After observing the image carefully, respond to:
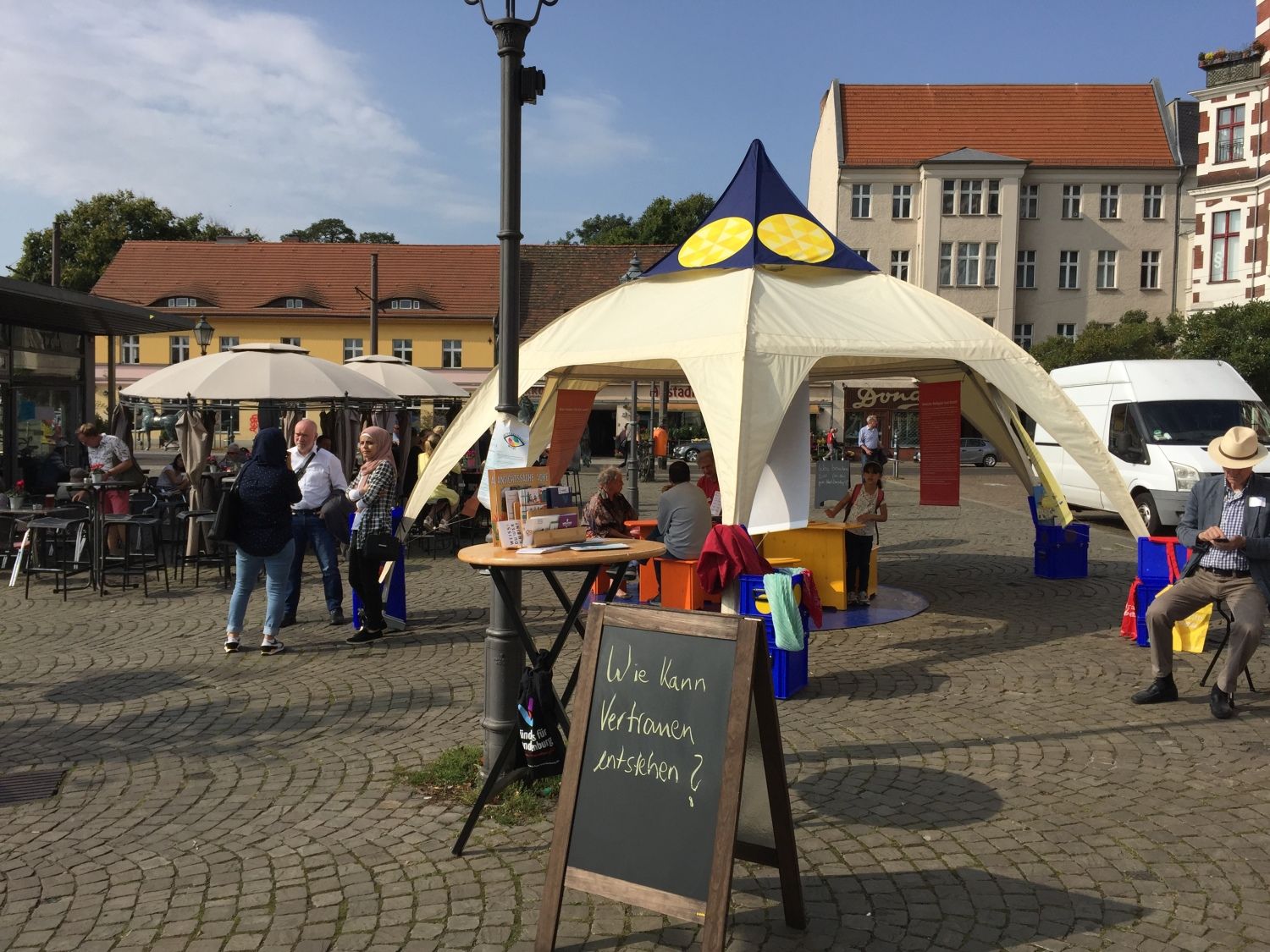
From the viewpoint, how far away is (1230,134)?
37.0 metres

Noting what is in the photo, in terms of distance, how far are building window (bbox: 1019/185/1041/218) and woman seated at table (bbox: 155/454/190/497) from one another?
43318 millimetres

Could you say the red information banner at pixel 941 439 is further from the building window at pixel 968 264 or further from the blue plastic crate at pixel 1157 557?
the building window at pixel 968 264

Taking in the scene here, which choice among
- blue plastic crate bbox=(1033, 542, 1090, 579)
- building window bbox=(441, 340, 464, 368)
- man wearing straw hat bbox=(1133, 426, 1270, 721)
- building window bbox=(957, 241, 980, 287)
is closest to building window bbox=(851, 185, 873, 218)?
building window bbox=(957, 241, 980, 287)

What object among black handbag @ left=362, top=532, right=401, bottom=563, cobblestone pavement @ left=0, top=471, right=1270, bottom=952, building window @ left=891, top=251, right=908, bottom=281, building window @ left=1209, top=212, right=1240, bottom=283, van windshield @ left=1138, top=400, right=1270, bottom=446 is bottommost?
cobblestone pavement @ left=0, top=471, right=1270, bottom=952

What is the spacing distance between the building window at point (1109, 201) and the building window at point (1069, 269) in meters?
2.26

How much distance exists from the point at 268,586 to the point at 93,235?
59.6 meters

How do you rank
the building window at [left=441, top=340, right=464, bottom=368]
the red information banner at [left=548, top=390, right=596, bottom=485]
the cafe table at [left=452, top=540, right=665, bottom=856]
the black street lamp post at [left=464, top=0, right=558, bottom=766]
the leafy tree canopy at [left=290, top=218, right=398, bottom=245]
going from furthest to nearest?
the leafy tree canopy at [left=290, top=218, right=398, bottom=245]
the building window at [left=441, top=340, right=464, bottom=368]
the red information banner at [left=548, top=390, right=596, bottom=485]
the black street lamp post at [left=464, top=0, right=558, bottom=766]
the cafe table at [left=452, top=540, right=665, bottom=856]

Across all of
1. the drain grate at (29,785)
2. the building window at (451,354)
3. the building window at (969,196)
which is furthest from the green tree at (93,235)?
the drain grate at (29,785)

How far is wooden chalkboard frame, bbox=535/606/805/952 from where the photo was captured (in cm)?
343

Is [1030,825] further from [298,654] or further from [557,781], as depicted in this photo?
[298,654]

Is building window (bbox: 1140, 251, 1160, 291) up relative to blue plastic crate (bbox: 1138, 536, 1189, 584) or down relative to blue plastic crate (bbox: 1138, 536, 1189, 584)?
up

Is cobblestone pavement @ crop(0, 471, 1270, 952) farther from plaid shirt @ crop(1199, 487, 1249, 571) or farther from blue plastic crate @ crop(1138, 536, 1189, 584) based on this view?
plaid shirt @ crop(1199, 487, 1249, 571)

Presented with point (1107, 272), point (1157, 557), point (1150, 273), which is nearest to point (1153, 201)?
point (1150, 273)

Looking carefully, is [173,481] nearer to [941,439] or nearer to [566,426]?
[566,426]
